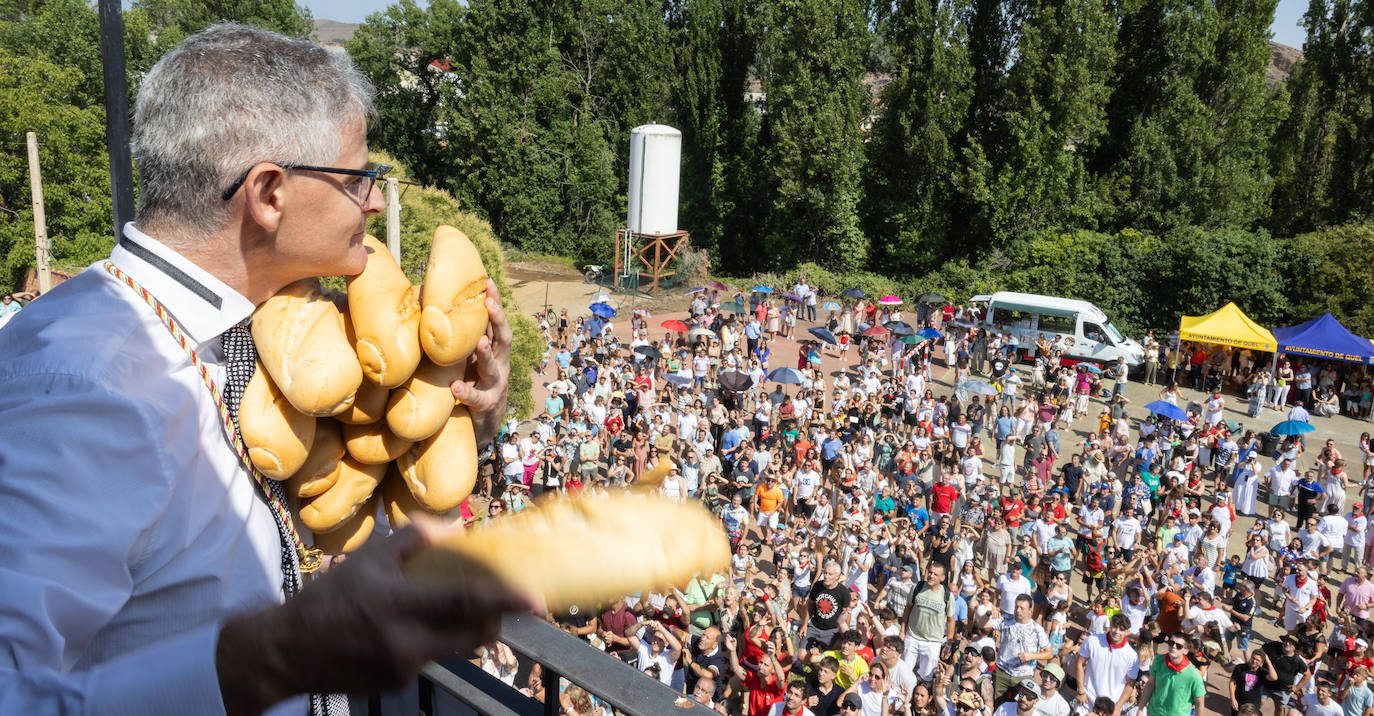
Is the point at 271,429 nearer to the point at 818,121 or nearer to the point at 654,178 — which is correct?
the point at 654,178

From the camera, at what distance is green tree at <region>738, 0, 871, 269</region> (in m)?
31.5

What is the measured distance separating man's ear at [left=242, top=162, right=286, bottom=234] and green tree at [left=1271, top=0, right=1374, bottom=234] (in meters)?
34.1

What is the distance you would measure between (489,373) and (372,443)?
301mm

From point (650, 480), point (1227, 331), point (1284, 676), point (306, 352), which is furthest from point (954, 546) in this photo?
point (1227, 331)

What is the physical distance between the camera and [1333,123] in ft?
96.7

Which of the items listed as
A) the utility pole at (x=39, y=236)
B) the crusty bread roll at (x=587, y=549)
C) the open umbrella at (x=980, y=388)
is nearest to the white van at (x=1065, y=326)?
the open umbrella at (x=980, y=388)

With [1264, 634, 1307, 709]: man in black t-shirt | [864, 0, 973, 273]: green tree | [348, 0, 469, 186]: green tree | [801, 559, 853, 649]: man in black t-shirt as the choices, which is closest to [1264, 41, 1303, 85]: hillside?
[864, 0, 973, 273]: green tree

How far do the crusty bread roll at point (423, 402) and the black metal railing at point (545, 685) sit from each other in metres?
0.50

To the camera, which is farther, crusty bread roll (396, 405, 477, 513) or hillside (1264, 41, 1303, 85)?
hillside (1264, 41, 1303, 85)

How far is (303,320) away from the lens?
1.85m

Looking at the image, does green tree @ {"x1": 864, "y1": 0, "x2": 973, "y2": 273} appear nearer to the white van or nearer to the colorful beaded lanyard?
the white van

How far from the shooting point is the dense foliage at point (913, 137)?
27.3m

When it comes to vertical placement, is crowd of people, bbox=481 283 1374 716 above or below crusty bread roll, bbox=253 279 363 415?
below

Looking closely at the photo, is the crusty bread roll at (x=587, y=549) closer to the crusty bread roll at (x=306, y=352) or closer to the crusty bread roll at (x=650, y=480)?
the crusty bread roll at (x=650, y=480)
